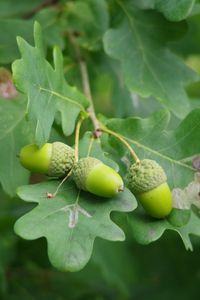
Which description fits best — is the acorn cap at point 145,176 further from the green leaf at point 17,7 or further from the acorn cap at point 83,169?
the green leaf at point 17,7

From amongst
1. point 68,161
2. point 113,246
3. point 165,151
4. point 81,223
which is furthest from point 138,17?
point 113,246

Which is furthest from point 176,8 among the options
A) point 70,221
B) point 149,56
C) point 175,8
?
point 70,221

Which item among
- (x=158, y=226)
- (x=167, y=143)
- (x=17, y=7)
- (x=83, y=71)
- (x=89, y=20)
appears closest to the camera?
(x=158, y=226)

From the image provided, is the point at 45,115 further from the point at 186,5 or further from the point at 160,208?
the point at 186,5

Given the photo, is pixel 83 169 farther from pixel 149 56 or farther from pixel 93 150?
pixel 149 56

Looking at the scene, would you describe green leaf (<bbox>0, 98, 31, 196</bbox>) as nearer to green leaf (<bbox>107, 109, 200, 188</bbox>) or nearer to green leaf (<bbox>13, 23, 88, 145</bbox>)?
green leaf (<bbox>13, 23, 88, 145</bbox>)

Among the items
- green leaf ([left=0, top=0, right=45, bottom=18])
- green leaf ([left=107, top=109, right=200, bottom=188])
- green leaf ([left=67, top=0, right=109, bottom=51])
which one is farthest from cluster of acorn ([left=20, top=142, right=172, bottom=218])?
green leaf ([left=0, top=0, right=45, bottom=18])

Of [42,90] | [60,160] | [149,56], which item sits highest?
[42,90]
